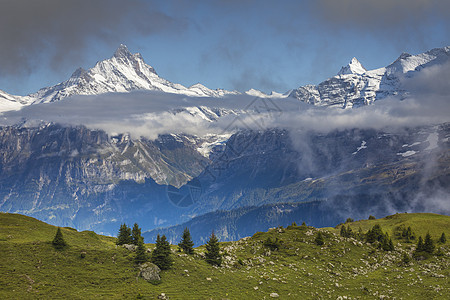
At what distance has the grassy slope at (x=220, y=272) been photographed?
192ft

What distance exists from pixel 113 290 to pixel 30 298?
12.0m

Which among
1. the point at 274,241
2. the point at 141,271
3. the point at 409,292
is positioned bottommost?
the point at 409,292

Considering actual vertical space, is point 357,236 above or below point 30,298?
above

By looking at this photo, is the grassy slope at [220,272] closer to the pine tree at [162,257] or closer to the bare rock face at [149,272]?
the bare rock face at [149,272]

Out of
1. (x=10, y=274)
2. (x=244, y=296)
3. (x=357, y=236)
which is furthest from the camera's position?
(x=357, y=236)

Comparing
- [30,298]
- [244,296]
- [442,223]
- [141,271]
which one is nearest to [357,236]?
[442,223]

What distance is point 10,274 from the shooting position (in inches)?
2256

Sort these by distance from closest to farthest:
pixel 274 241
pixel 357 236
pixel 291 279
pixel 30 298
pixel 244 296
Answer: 1. pixel 30 298
2. pixel 244 296
3. pixel 291 279
4. pixel 274 241
5. pixel 357 236

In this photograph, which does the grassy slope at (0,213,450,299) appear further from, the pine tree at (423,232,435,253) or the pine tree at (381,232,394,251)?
the pine tree at (423,232,435,253)

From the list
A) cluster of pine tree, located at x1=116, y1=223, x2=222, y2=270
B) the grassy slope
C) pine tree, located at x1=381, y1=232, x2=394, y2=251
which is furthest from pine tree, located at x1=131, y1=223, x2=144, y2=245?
pine tree, located at x1=381, y1=232, x2=394, y2=251

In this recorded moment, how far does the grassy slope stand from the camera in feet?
192

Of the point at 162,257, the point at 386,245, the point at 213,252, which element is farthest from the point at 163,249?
the point at 386,245

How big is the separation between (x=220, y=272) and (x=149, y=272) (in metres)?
16.6

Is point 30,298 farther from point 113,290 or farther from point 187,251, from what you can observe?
point 187,251
